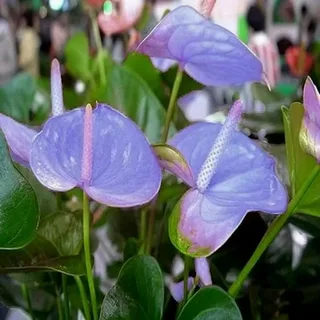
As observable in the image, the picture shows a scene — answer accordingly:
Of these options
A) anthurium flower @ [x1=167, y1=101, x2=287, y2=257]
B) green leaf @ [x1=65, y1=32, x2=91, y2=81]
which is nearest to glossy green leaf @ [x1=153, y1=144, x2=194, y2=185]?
anthurium flower @ [x1=167, y1=101, x2=287, y2=257]

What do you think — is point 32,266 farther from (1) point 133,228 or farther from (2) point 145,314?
(1) point 133,228

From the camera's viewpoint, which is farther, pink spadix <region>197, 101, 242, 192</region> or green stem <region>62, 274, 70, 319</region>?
green stem <region>62, 274, 70, 319</region>

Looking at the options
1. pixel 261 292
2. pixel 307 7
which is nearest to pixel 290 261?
pixel 261 292

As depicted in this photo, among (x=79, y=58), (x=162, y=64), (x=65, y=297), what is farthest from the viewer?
(x=79, y=58)

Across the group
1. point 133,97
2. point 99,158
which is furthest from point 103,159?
point 133,97

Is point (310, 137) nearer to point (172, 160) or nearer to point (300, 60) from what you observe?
point (172, 160)

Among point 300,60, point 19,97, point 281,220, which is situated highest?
point 281,220

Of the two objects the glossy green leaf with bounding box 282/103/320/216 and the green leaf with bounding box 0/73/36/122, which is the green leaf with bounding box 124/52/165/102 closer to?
the green leaf with bounding box 0/73/36/122

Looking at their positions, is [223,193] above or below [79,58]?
above
